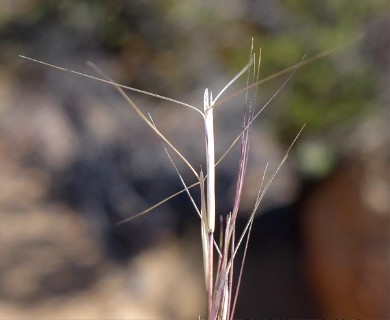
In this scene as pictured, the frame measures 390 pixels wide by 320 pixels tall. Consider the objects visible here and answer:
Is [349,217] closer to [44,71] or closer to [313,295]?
[313,295]

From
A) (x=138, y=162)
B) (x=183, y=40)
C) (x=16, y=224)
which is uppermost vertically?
(x=183, y=40)

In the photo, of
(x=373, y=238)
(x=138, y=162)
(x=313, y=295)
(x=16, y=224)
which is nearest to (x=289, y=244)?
(x=313, y=295)

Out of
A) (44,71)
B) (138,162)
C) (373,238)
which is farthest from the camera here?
(44,71)

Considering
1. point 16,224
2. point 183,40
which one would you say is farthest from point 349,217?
point 16,224

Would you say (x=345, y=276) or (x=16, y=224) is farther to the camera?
(x=16, y=224)

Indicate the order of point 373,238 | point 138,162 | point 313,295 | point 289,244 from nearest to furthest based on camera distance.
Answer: point 373,238, point 313,295, point 289,244, point 138,162

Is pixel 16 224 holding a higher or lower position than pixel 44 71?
lower
